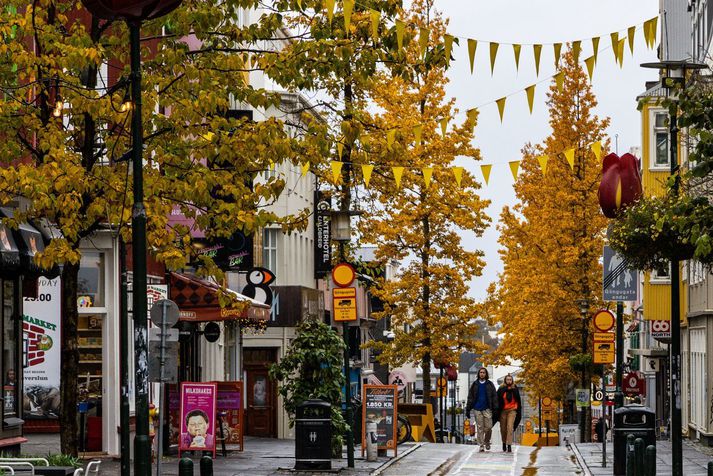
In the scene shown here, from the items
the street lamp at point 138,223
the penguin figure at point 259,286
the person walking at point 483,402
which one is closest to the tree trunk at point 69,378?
the street lamp at point 138,223

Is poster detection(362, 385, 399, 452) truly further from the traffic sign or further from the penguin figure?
the penguin figure

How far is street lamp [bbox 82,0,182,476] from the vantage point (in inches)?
607

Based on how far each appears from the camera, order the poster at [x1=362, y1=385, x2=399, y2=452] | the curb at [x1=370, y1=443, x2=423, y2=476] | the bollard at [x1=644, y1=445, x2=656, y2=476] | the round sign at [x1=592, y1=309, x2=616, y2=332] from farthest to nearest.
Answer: the round sign at [x1=592, y1=309, x2=616, y2=332] → the poster at [x1=362, y1=385, x2=399, y2=452] → the curb at [x1=370, y1=443, x2=423, y2=476] → the bollard at [x1=644, y1=445, x2=656, y2=476]

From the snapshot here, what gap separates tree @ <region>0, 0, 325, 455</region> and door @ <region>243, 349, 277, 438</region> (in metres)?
26.6

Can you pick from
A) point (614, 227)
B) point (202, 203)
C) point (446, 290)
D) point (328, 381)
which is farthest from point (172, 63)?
point (446, 290)

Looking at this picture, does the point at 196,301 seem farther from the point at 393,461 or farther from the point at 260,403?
the point at 260,403

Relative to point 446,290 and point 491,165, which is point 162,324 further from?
point 446,290

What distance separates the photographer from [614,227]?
69.4ft

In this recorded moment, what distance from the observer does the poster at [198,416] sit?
2716 centimetres

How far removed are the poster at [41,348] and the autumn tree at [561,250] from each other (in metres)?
26.6

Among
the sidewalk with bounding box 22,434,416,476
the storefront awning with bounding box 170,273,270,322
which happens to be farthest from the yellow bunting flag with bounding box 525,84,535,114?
the storefront awning with bounding box 170,273,270,322

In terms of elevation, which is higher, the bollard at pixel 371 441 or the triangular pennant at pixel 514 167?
the triangular pennant at pixel 514 167

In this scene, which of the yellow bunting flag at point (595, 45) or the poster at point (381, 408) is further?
the poster at point (381, 408)

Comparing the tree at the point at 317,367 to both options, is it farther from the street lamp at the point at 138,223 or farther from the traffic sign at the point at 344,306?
the street lamp at the point at 138,223
